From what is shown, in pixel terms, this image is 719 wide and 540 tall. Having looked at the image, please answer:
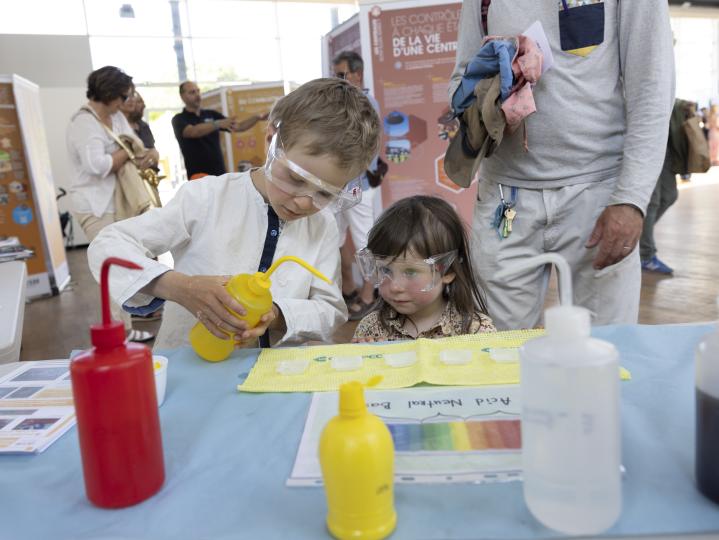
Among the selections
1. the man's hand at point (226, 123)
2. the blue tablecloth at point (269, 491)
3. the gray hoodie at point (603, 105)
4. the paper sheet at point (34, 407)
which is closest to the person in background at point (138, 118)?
the man's hand at point (226, 123)

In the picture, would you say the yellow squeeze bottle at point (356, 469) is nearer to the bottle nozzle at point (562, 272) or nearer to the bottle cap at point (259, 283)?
the bottle nozzle at point (562, 272)

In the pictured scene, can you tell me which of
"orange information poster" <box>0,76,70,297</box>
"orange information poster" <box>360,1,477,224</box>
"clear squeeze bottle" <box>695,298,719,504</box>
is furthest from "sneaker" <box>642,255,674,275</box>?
"orange information poster" <box>0,76,70,297</box>

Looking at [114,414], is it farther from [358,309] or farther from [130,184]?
[358,309]

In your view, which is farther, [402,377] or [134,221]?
[134,221]

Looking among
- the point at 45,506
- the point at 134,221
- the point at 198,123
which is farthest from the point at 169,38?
the point at 45,506

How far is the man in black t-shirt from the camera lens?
14.7 ft

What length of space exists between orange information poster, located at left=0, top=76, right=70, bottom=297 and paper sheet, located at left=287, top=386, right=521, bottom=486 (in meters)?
4.89

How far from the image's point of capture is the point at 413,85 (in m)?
3.92

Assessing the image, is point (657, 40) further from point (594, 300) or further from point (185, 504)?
point (185, 504)

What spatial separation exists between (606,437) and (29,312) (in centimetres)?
495

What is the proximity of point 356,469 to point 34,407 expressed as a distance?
609 mm

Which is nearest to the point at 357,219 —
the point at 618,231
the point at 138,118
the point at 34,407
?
the point at 138,118

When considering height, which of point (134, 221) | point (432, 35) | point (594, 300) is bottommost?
Answer: point (594, 300)

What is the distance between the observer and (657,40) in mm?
1316
